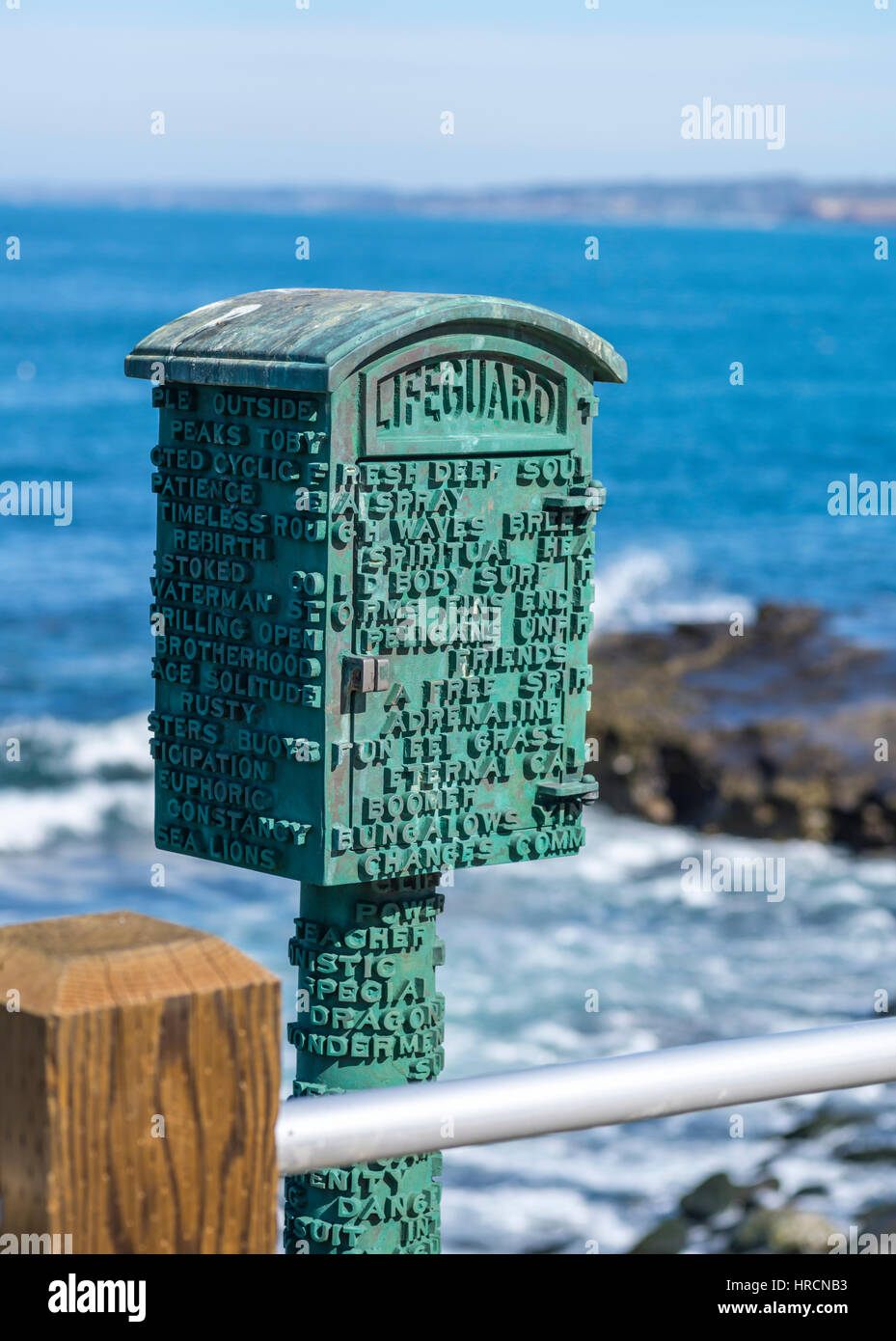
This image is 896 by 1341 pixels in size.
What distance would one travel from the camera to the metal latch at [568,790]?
424cm

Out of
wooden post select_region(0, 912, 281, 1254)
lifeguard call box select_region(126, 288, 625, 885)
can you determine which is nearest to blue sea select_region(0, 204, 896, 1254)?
lifeguard call box select_region(126, 288, 625, 885)

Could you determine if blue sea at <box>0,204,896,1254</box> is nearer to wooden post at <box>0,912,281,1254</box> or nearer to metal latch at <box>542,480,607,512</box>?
metal latch at <box>542,480,607,512</box>

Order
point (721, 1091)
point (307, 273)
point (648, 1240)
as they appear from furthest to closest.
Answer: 1. point (307, 273)
2. point (648, 1240)
3. point (721, 1091)

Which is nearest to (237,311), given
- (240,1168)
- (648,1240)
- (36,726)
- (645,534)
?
(240,1168)

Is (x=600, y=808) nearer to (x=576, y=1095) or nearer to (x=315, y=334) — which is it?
(x=315, y=334)

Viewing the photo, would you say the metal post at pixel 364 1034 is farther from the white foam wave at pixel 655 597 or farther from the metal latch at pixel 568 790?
the white foam wave at pixel 655 597

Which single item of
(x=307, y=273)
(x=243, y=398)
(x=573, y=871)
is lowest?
(x=573, y=871)

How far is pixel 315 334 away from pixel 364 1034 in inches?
54.3

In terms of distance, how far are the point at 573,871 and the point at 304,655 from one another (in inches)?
493

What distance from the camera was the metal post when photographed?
4129 millimetres

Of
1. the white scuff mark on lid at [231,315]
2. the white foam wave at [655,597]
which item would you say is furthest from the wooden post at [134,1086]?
the white foam wave at [655,597]

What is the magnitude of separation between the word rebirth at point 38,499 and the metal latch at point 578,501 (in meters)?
30.4
